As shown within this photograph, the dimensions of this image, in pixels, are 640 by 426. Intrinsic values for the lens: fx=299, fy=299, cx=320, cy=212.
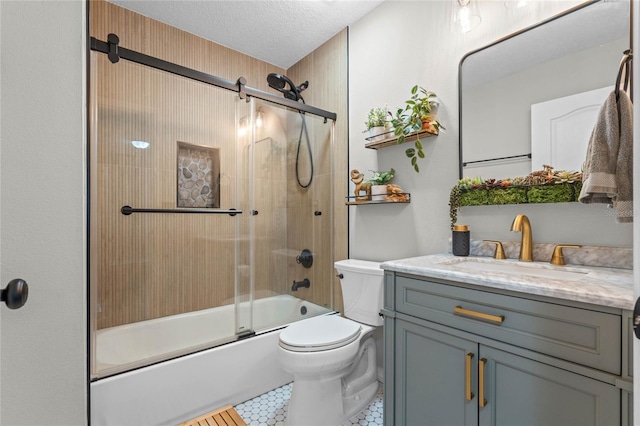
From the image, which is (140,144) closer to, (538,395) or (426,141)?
(426,141)

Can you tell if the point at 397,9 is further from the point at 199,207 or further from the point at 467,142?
the point at 199,207

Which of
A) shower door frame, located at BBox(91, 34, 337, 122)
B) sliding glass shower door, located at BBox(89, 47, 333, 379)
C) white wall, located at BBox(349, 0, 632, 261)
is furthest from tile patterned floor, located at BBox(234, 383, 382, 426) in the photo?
shower door frame, located at BBox(91, 34, 337, 122)

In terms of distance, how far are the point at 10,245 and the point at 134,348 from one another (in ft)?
4.80

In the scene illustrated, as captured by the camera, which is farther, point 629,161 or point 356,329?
point 356,329

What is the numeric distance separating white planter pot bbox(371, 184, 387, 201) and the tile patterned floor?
121 centimetres

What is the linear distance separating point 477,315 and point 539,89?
1.07 meters

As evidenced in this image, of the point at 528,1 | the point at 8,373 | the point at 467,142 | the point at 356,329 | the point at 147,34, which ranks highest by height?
the point at 147,34

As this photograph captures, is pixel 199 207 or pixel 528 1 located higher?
pixel 528 1

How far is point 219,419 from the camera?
159 cm

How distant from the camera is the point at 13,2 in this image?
0.61 metres

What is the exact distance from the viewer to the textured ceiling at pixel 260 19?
2057mm

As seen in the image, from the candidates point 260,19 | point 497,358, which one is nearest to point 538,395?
point 497,358

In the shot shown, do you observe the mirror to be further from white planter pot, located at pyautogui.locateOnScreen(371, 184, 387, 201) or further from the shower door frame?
the shower door frame

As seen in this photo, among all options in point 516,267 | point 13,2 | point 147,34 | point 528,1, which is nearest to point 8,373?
point 13,2
